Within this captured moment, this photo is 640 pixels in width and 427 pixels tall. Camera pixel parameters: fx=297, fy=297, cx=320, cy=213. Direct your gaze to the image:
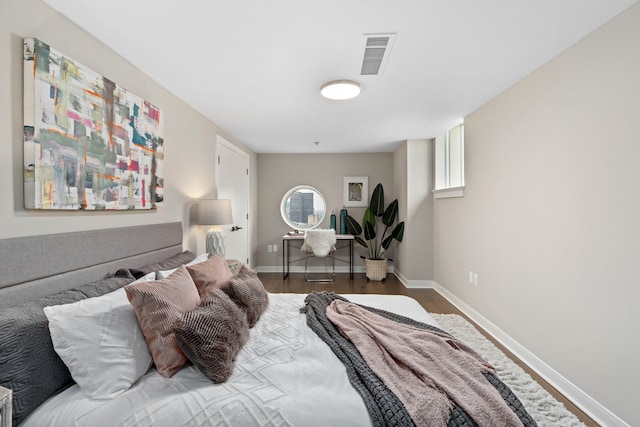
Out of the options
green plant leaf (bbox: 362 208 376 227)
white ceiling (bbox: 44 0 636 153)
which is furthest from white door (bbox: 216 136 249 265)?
green plant leaf (bbox: 362 208 376 227)

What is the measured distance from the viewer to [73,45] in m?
1.70

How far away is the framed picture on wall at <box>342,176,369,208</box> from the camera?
18.7ft

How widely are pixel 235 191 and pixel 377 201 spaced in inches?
Answer: 96.8

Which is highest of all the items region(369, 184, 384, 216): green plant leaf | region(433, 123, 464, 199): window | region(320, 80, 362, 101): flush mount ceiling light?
region(320, 80, 362, 101): flush mount ceiling light

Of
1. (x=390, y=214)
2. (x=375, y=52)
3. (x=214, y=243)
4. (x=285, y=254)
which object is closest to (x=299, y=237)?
(x=285, y=254)

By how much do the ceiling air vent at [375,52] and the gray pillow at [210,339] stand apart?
1832 millimetres

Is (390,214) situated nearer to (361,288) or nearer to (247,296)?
(361,288)

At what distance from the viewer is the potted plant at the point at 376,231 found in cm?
501

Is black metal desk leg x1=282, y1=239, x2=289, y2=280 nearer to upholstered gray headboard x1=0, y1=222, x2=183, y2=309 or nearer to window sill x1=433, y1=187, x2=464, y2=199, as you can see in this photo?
window sill x1=433, y1=187, x2=464, y2=199

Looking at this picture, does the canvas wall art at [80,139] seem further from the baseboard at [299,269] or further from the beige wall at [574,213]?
the baseboard at [299,269]

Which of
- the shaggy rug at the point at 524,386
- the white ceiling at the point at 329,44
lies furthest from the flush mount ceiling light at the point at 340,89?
the shaggy rug at the point at 524,386

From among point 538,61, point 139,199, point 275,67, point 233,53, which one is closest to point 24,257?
point 139,199

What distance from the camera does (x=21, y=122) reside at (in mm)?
1377

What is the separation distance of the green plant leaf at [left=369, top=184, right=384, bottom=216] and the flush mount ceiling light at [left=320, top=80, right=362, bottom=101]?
110 inches
